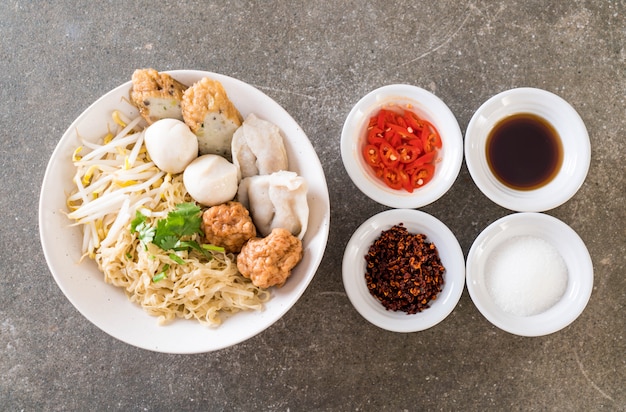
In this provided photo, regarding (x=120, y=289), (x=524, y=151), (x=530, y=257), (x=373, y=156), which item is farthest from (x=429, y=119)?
(x=120, y=289)

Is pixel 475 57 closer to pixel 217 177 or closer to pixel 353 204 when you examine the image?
pixel 353 204

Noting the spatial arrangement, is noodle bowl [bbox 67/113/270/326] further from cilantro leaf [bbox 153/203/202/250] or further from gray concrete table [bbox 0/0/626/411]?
gray concrete table [bbox 0/0/626/411]

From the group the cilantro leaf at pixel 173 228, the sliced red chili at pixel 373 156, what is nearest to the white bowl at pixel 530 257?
the sliced red chili at pixel 373 156

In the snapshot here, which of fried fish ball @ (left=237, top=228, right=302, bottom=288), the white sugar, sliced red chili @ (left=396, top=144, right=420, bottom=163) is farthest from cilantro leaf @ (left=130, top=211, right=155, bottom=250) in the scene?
the white sugar

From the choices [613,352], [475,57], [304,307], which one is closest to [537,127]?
[475,57]

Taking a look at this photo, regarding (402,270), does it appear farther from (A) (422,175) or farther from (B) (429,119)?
(B) (429,119)

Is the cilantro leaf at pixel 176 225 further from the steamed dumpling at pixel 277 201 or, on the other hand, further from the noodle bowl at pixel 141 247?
the steamed dumpling at pixel 277 201
